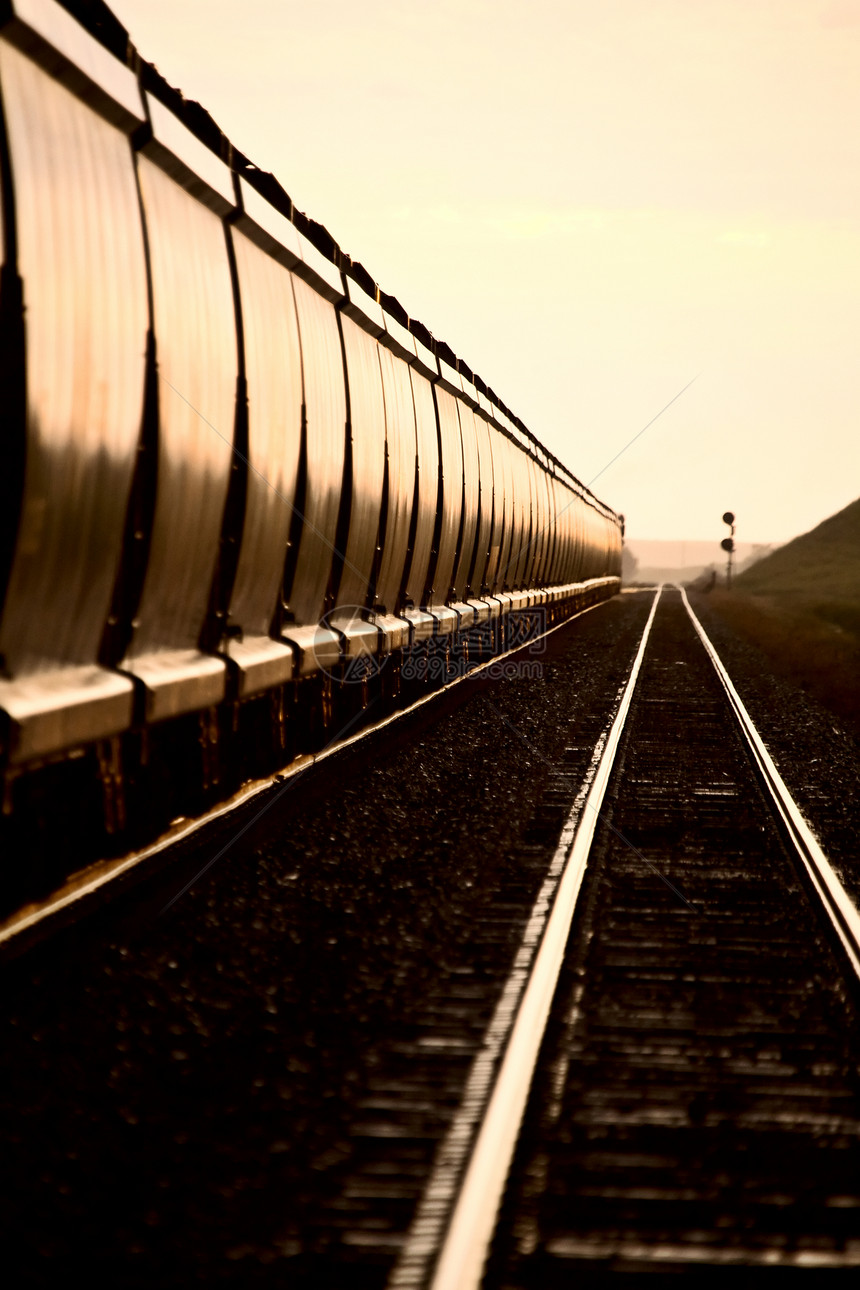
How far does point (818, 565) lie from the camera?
129 meters

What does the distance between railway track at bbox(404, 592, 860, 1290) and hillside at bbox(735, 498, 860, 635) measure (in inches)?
2819

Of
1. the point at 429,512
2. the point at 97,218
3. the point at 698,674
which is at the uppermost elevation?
the point at 97,218

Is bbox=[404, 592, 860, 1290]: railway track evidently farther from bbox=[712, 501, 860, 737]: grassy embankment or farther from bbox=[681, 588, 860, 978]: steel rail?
bbox=[712, 501, 860, 737]: grassy embankment

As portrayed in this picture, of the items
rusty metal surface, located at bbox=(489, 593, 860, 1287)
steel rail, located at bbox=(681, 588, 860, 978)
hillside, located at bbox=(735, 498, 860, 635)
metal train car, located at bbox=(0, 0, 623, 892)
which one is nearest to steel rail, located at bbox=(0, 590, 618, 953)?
metal train car, located at bbox=(0, 0, 623, 892)

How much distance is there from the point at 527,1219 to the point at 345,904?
9.94ft

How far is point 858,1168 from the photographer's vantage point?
356 cm

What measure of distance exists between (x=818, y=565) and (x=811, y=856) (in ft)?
418

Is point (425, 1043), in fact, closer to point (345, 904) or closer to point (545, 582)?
point (345, 904)

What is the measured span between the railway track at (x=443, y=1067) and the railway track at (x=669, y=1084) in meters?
0.01

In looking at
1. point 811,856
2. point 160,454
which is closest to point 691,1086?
point 160,454

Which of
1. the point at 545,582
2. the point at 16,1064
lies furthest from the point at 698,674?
the point at 16,1064

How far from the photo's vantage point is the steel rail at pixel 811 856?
5.82m

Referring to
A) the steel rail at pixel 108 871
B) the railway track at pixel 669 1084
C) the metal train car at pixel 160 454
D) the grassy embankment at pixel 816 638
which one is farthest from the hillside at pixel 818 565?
the railway track at pixel 669 1084

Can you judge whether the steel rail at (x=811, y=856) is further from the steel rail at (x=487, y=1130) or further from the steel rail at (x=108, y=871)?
the steel rail at (x=108, y=871)
